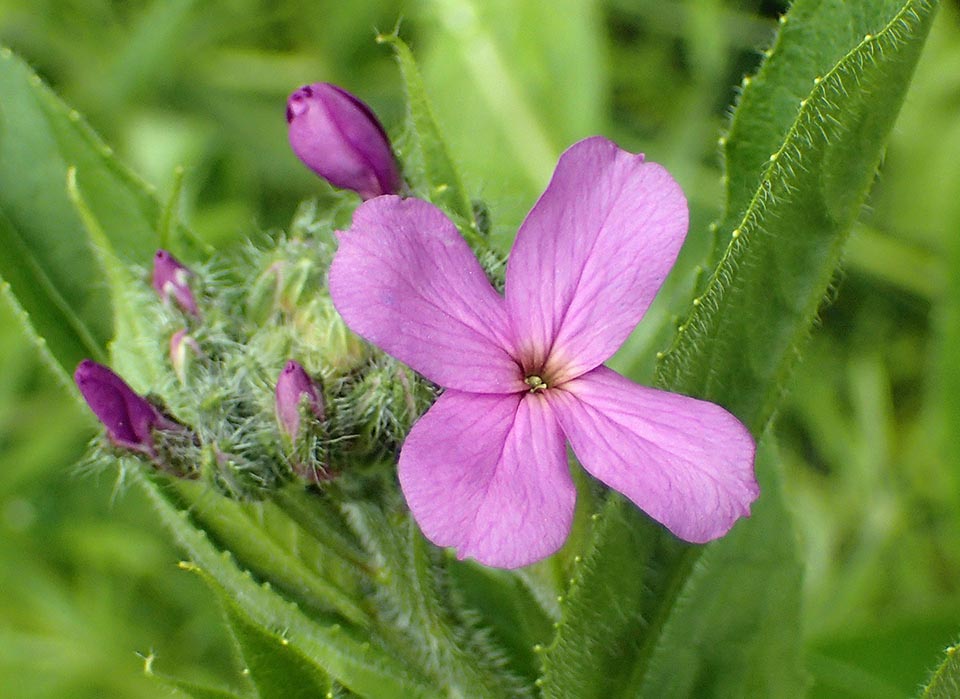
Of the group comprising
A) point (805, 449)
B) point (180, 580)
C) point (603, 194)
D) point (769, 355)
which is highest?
point (603, 194)

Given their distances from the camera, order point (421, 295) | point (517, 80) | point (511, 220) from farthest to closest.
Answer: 1. point (517, 80)
2. point (511, 220)
3. point (421, 295)

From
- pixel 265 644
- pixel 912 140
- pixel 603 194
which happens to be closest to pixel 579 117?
pixel 912 140

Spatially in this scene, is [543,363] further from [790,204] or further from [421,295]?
[790,204]

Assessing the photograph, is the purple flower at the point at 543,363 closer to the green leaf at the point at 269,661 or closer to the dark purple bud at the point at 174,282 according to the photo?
the green leaf at the point at 269,661

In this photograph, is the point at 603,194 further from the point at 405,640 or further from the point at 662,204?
the point at 405,640

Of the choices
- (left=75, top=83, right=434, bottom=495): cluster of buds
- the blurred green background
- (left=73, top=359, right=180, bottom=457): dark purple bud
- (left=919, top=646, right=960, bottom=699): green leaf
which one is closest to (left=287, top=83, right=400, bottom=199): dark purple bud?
(left=75, top=83, right=434, bottom=495): cluster of buds

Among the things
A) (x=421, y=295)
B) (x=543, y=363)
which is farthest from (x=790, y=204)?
(x=421, y=295)
